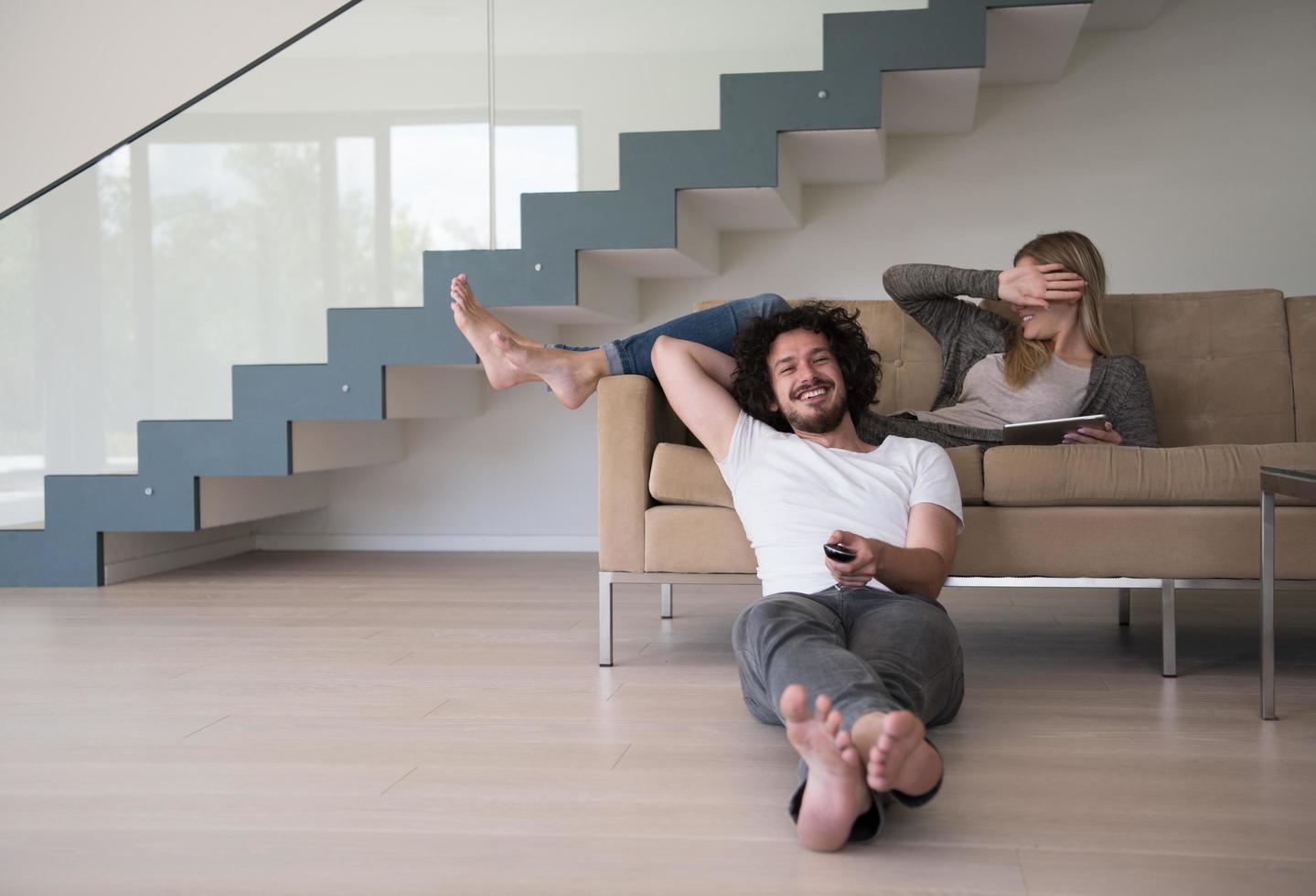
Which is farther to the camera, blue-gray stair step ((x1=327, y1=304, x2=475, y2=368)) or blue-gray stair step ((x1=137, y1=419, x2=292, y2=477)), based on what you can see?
blue-gray stair step ((x1=137, y1=419, x2=292, y2=477))

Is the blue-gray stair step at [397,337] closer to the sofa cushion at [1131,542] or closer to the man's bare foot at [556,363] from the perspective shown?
the man's bare foot at [556,363]

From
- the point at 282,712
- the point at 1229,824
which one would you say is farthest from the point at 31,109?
the point at 1229,824

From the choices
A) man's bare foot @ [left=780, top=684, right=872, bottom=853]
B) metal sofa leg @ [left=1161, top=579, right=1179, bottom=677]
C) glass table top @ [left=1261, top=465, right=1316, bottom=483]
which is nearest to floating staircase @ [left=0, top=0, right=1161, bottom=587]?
metal sofa leg @ [left=1161, top=579, right=1179, bottom=677]

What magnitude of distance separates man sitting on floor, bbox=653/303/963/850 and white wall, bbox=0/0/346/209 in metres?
2.69

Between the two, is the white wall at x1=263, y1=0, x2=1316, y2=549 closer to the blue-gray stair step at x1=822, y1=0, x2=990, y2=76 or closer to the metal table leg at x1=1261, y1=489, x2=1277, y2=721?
the blue-gray stair step at x1=822, y1=0, x2=990, y2=76

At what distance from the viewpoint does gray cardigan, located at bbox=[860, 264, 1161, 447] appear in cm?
256

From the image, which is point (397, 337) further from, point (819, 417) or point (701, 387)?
point (819, 417)

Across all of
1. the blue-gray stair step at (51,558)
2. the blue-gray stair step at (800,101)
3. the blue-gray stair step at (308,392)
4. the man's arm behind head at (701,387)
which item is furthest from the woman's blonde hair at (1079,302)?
the blue-gray stair step at (51,558)

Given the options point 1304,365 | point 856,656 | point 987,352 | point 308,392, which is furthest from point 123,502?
point 1304,365

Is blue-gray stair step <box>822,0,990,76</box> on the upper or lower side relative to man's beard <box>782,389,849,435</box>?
upper

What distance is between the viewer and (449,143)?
3.46m

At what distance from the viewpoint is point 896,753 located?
1.27 metres

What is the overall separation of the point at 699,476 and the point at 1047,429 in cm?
76

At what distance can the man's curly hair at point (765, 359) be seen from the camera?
7.22 feet
